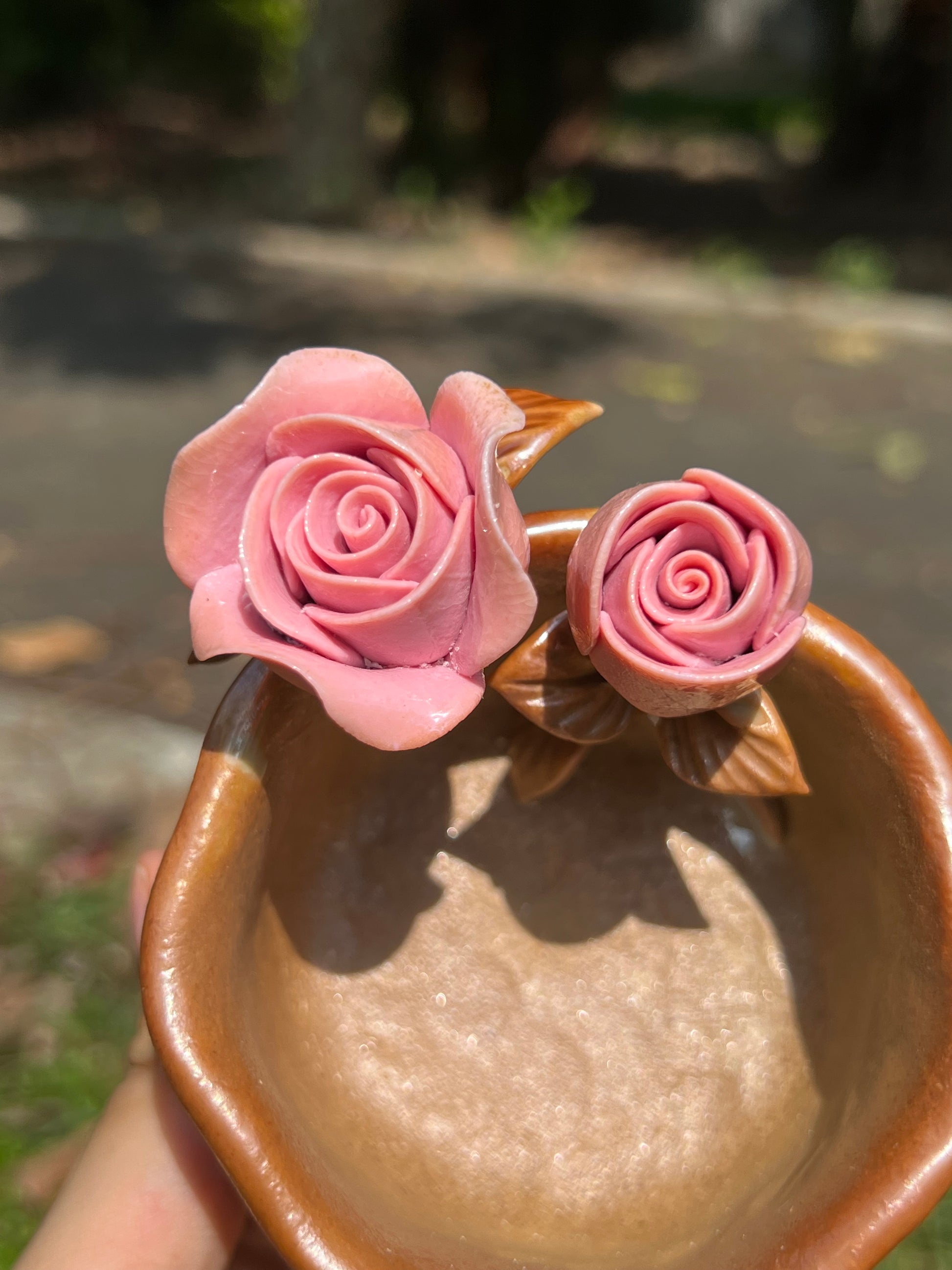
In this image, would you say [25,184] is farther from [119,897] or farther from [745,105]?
[745,105]

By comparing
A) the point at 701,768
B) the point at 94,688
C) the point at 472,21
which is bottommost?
the point at 94,688

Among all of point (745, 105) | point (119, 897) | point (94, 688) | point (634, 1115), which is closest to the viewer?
point (634, 1115)

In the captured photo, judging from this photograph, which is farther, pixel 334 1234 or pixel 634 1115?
pixel 634 1115

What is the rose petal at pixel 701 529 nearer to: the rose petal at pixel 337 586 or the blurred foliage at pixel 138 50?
the rose petal at pixel 337 586

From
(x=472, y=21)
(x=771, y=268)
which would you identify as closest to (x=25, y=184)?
(x=472, y=21)

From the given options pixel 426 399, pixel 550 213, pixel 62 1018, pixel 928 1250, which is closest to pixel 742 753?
pixel 928 1250
